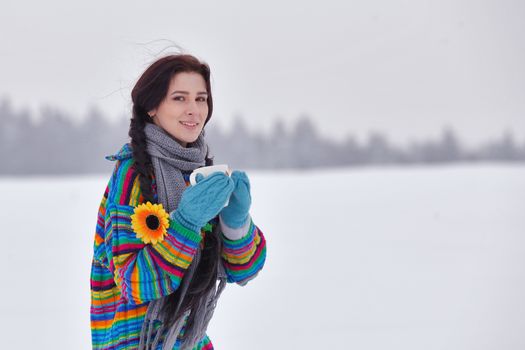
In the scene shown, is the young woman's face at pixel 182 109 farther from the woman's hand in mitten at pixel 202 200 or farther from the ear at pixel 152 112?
the woman's hand in mitten at pixel 202 200

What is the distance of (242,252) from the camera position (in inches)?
55.7

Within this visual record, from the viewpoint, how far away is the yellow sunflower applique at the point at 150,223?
122 centimetres

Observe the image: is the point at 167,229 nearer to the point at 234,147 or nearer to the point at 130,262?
the point at 130,262

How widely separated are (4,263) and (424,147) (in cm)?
2521

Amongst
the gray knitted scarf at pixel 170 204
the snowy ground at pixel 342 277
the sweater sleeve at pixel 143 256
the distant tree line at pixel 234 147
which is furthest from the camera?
the distant tree line at pixel 234 147

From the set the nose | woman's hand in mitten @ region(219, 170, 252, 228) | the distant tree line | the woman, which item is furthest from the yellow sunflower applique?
the distant tree line

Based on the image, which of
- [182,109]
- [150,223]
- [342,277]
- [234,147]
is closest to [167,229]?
[150,223]

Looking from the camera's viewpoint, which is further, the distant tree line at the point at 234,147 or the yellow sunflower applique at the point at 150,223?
the distant tree line at the point at 234,147

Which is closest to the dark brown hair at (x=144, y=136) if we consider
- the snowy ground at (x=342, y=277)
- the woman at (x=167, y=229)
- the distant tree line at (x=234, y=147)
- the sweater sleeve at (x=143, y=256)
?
the woman at (x=167, y=229)

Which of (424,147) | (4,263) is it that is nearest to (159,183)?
(4,263)

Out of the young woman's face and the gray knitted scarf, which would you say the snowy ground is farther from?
the young woman's face

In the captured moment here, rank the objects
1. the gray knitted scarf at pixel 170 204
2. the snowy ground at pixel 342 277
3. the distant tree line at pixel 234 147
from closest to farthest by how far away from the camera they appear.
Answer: the gray knitted scarf at pixel 170 204, the snowy ground at pixel 342 277, the distant tree line at pixel 234 147

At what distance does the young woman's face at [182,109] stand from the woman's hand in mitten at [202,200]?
0.74ft

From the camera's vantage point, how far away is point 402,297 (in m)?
3.60
